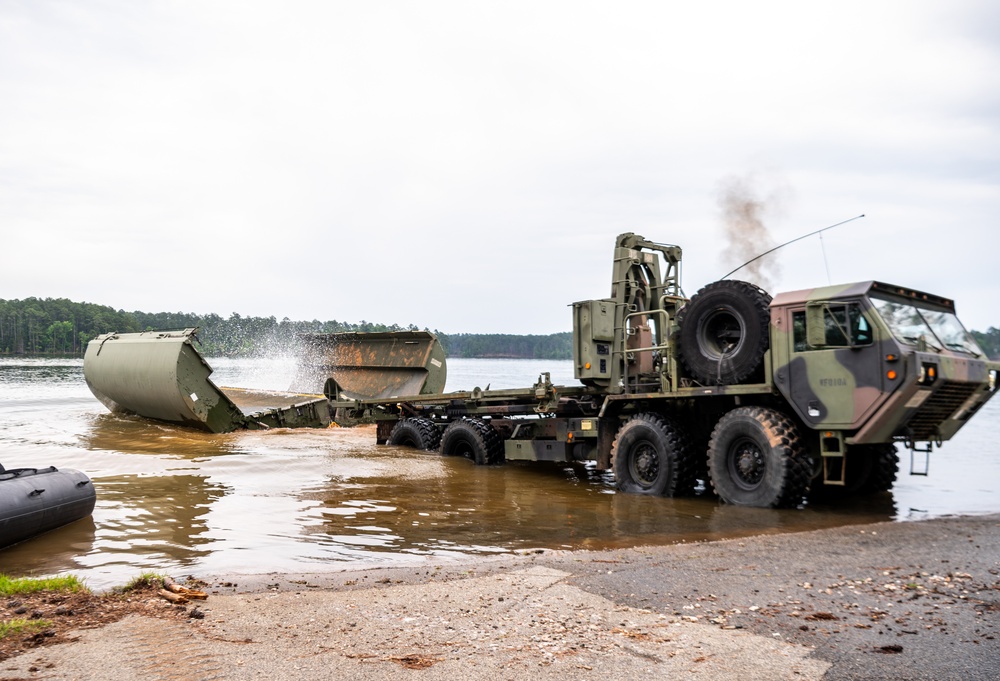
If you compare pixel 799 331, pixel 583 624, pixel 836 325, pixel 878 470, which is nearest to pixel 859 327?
pixel 836 325

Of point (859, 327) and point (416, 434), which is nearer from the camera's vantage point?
point (859, 327)

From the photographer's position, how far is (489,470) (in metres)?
13.8

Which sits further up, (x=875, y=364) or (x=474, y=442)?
(x=875, y=364)

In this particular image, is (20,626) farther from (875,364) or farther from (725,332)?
(725,332)

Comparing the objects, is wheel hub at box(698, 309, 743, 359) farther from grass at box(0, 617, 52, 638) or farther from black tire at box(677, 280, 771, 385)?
grass at box(0, 617, 52, 638)

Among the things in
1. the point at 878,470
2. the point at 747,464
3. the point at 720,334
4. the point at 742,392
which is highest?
the point at 720,334

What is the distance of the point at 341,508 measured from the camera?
9.81m

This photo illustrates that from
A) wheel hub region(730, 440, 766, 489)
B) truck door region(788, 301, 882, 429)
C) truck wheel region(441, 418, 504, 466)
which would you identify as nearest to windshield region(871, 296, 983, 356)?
truck door region(788, 301, 882, 429)

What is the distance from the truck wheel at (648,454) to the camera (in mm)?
10852

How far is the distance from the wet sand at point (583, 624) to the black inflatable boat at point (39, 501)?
2.59 metres

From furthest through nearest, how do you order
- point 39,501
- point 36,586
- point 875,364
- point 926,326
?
point 926,326
point 875,364
point 39,501
point 36,586

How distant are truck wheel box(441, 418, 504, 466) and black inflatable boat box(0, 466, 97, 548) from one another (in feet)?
22.3

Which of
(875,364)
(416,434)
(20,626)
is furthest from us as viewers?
(416,434)

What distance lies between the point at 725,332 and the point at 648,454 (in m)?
1.97
